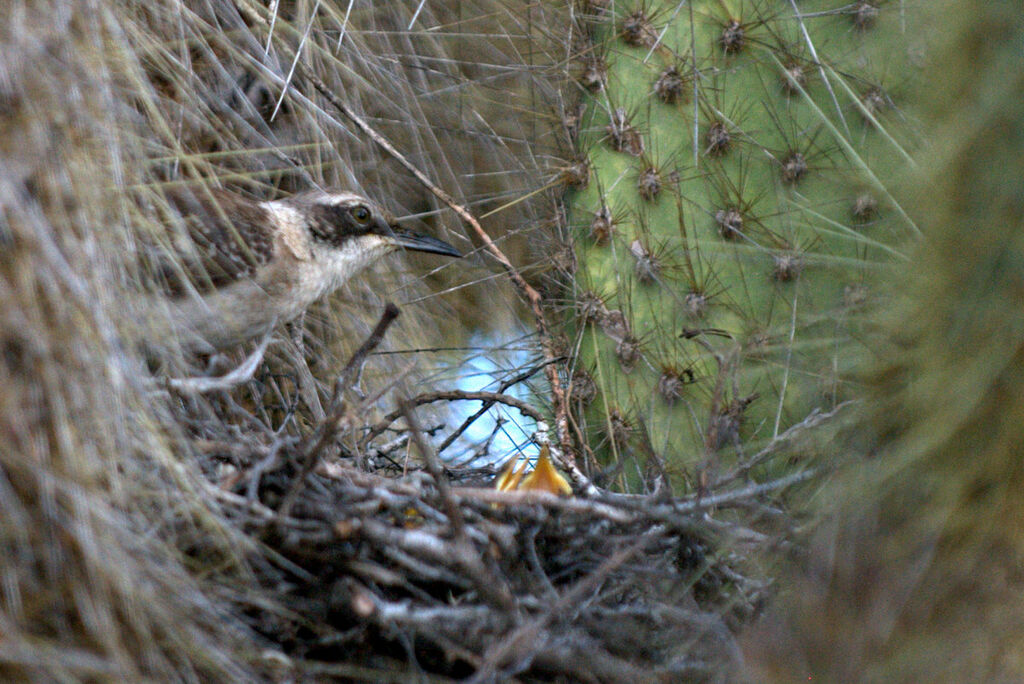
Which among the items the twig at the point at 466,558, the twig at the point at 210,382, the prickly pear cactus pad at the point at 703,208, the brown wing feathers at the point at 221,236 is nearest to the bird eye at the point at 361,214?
the brown wing feathers at the point at 221,236

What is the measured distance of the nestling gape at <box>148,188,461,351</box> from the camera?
5.84 feet

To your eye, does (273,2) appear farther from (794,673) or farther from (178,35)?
(794,673)

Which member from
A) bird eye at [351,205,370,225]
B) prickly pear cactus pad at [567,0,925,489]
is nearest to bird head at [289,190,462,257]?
bird eye at [351,205,370,225]

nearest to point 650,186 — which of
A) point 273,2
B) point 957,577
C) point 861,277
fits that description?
point 861,277

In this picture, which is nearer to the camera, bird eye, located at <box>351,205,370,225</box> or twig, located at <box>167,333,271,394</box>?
twig, located at <box>167,333,271,394</box>

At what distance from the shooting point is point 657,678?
1.05 meters

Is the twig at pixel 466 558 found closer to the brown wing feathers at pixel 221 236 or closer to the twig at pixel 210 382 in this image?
the twig at pixel 210 382

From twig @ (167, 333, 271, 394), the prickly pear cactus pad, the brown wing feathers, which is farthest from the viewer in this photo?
the brown wing feathers

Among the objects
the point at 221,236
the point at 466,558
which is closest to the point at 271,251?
the point at 221,236

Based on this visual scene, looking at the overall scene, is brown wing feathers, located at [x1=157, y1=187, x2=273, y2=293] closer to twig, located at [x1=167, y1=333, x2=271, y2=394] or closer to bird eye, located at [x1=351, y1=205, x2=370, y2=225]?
bird eye, located at [x1=351, y1=205, x2=370, y2=225]

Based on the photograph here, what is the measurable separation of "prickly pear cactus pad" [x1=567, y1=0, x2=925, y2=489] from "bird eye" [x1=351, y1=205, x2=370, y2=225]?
0.54 m

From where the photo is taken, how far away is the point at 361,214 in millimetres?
2131

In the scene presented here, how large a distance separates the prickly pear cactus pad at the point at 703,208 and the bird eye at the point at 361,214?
0.54 m

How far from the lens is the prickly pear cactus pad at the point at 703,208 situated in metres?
1.42
